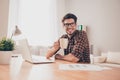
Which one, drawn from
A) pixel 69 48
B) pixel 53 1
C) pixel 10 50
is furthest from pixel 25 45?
pixel 53 1

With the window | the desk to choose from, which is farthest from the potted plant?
the window

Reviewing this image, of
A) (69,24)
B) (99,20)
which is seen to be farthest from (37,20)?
(69,24)

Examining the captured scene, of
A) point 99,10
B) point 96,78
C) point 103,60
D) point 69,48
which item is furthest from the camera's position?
point 99,10

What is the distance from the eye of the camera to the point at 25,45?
1.74 meters

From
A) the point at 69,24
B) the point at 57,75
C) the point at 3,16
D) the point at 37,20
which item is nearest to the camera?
the point at 57,75

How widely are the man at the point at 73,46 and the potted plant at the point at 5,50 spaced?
2.22 feet

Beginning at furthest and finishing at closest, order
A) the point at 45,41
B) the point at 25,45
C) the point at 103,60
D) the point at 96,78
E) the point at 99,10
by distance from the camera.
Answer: the point at 45,41, the point at 99,10, the point at 103,60, the point at 25,45, the point at 96,78

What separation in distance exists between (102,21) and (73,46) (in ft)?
8.33

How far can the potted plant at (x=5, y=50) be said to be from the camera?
1.52 meters

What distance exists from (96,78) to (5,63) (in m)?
0.85

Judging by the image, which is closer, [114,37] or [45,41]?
[114,37]

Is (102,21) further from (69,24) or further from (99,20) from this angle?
(69,24)

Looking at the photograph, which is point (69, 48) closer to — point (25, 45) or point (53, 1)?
point (25, 45)

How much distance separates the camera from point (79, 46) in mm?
2270
